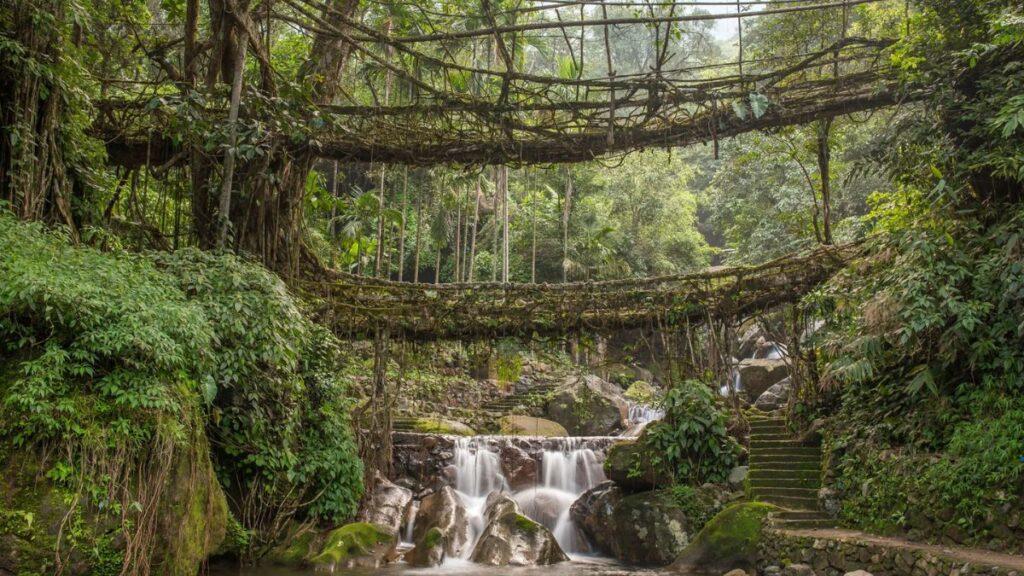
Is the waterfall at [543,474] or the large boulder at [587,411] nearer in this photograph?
the waterfall at [543,474]

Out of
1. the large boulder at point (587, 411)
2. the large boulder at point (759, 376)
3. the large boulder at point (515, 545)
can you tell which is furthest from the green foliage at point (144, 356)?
the large boulder at point (759, 376)

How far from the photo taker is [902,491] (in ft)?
26.6

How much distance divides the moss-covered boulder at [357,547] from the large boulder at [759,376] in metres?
11.6

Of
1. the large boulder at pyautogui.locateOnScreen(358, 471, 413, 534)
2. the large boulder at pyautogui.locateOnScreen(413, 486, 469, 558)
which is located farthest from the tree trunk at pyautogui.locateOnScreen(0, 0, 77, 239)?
the large boulder at pyautogui.locateOnScreen(413, 486, 469, 558)

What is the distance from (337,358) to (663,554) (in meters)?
5.58

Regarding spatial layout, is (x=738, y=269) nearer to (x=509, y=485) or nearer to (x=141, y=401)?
(x=509, y=485)

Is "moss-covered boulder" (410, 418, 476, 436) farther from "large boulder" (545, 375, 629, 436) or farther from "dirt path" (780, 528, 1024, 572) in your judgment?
"dirt path" (780, 528, 1024, 572)

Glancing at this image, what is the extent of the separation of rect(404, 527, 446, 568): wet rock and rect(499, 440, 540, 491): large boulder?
3829 millimetres

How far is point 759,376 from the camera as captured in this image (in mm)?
19062

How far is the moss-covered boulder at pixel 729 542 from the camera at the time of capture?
30.3 feet

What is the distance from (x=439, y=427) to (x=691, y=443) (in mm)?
6396

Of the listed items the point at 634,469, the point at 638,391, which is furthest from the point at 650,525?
the point at 638,391

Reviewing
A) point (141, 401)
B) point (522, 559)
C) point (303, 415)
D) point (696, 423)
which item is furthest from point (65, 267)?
point (696, 423)

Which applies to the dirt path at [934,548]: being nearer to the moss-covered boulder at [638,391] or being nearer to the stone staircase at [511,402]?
the stone staircase at [511,402]
